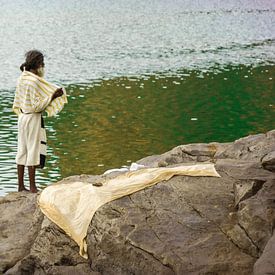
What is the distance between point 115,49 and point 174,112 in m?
11.7

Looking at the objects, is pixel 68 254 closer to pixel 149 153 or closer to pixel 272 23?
pixel 149 153

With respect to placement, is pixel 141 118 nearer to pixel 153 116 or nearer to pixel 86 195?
pixel 153 116

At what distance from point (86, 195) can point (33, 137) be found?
1537 mm

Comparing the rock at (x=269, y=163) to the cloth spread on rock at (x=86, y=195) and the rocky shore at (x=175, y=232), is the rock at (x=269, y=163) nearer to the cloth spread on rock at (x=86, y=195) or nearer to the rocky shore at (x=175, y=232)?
the rocky shore at (x=175, y=232)

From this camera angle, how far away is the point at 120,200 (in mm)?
7840

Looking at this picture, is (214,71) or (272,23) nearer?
(214,71)

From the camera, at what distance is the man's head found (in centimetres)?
927

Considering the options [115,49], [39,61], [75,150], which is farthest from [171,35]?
[39,61]

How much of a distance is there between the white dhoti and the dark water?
1444 millimetres

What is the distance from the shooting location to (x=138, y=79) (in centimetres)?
2116

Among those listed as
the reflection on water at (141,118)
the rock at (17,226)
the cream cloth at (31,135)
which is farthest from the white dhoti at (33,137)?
the reflection on water at (141,118)

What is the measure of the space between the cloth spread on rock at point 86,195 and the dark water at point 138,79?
8.32ft

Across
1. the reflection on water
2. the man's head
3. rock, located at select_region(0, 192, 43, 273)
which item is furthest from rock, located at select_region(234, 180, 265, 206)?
the reflection on water

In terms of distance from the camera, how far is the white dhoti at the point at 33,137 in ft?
30.6
